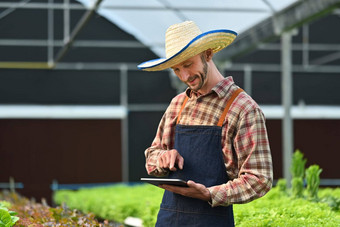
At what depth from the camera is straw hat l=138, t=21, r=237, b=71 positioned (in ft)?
8.76

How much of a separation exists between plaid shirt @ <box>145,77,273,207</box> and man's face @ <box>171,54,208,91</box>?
0.23 ft

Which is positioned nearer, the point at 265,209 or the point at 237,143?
the point at 237,143

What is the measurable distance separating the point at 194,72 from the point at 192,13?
8.68 m

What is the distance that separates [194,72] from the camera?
2.73 meters

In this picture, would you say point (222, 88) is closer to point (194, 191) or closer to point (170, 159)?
point (170, 159)

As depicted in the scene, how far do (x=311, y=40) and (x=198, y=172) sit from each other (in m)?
14.3

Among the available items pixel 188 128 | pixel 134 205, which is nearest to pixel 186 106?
pixel 188 128

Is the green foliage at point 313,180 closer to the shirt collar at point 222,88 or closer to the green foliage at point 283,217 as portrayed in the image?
the green foliage at point 283,217

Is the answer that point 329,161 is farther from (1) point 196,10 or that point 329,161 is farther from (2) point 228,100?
(2) point 228,100

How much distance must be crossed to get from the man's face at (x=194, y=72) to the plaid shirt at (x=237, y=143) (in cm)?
7

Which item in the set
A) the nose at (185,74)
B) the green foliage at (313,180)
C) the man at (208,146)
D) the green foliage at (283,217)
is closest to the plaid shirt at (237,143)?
the man at (208,146)

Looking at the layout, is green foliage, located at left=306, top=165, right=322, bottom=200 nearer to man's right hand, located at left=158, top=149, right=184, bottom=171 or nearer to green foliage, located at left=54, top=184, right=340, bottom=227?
green foliage, located at left=54, top=184, right=340, bottom=227

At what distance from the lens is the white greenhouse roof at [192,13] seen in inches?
376

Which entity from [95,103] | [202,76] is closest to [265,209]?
[202,76]
